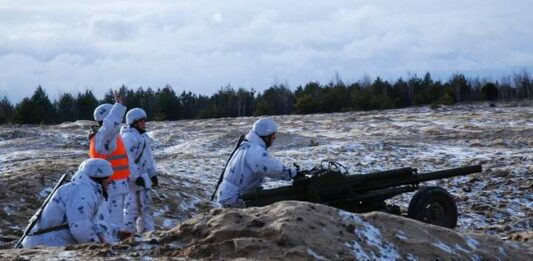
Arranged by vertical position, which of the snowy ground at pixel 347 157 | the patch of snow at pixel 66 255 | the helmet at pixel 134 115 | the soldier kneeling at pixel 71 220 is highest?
the helmet at pixel 134 115

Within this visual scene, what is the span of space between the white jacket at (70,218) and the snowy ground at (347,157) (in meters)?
4.34

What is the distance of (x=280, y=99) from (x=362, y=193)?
174 feet

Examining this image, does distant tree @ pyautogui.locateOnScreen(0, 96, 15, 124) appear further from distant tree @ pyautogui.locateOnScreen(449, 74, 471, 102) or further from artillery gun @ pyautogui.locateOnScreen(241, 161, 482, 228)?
artillery gun @ pyautogui.locateOnScreen(241, 161, 482, 228)

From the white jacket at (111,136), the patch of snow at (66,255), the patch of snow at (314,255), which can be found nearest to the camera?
the patch of snow at (66,255)

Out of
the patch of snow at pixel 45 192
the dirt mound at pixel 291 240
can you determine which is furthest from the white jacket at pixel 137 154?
the dirt mound at pixel 291 240

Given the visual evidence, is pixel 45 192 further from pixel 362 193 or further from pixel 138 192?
pixel 362 193

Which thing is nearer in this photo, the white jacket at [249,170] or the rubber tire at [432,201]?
the white jacket at [249,170]

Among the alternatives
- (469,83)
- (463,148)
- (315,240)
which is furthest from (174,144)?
(469,83)

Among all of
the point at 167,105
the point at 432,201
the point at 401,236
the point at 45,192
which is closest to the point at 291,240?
the point at 401,236

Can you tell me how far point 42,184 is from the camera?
14891 millimetres

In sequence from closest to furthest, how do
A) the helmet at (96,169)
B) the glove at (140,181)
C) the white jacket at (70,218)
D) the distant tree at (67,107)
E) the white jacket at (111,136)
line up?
1. the white jacket at (70,218)
2. the helmet at (96,169)
3. the white jacket at (111,136)
4. the glove at (140,181)
5. the distant tree at (67,107)

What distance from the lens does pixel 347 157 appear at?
22.4m

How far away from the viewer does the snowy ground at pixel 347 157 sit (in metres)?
14.7

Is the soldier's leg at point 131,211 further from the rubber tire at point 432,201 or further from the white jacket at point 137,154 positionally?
the rubber tire at point 432,201
